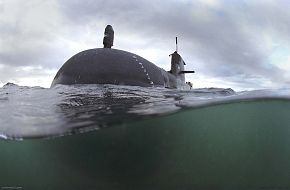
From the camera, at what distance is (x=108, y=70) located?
12180 mm

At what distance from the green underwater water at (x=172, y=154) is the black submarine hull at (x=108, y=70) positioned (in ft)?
21.4

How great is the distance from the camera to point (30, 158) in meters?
5.20

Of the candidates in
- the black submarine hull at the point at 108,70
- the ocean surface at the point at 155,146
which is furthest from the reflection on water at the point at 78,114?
the black submarine hull at the point at 108,70

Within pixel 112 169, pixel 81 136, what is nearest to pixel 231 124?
pixel 112 169

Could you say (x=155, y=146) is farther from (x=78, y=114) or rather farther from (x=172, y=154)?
(x=78, y=114)

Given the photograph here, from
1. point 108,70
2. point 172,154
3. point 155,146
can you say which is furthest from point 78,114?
point 108,70

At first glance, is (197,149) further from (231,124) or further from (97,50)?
(97,50)

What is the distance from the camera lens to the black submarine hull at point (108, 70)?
11836 millimetres

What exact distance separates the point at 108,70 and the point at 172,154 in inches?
290

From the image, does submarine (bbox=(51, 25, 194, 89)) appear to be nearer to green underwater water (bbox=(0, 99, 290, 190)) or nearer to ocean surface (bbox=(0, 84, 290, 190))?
ocean surface (bbox=(0, 84, 290, 190))

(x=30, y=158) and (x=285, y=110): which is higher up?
(x=285, y=110)

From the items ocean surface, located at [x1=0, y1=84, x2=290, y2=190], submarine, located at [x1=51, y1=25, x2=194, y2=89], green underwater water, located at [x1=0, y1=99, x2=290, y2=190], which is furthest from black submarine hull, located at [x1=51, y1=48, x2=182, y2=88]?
green underwater water, located at [x1=0, y1=99, x2=290, y2=190]

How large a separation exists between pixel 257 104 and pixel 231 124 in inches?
17.0

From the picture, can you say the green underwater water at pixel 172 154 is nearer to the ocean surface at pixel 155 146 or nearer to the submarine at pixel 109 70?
the ocean surface at pixel 155 146
